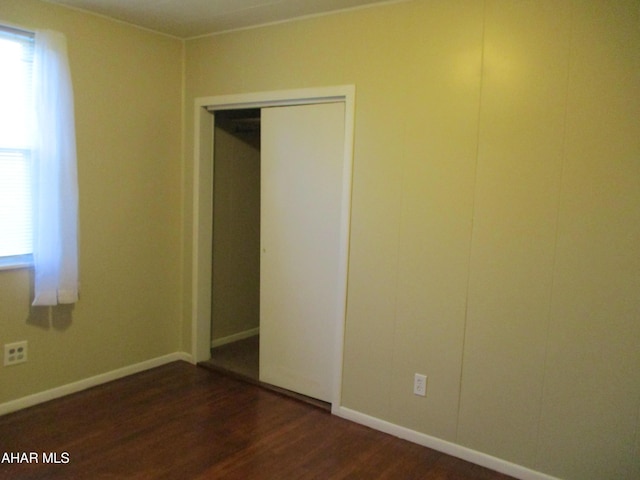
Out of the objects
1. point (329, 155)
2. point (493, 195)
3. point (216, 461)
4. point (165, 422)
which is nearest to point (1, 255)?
point (165, 422)

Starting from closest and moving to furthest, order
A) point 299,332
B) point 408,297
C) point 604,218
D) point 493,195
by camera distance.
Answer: point 604,218 < point 493,195 < point 408,297 < point 299,332

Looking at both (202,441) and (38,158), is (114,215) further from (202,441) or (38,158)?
(202,441)

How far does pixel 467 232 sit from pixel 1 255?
2702 millimetres

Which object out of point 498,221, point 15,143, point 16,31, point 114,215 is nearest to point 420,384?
point 498,221

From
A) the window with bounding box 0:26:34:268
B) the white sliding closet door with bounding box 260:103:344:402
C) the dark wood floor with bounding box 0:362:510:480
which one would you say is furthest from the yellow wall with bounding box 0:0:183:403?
the white sliding closet door with bounding box 260:103:344:402

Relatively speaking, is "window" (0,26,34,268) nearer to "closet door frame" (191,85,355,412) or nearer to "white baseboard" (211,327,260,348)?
"closet door frame" (191,85,355,412)

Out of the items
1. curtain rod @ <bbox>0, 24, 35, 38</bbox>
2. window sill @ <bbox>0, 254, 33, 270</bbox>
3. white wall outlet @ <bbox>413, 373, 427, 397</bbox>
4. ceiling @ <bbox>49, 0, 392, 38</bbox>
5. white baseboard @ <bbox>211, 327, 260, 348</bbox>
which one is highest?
ceiling @ <bbox>49, 0, 392, 38</bbox>

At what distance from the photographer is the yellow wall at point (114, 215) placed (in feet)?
9.97

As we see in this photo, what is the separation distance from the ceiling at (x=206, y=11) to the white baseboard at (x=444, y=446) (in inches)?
97.5

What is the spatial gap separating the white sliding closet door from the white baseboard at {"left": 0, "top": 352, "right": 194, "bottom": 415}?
857 mm

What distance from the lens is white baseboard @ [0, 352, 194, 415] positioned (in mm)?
→ 2990

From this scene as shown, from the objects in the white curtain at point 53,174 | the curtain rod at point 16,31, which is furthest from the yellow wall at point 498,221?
the curtain rod at point 16,31

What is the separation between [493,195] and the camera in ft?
Result: 8.14

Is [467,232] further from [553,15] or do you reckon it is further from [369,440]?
[369,440]
